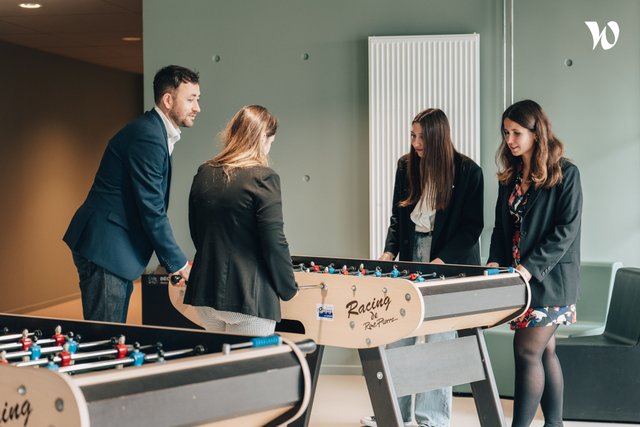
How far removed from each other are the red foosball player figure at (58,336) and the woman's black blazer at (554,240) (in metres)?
1.97

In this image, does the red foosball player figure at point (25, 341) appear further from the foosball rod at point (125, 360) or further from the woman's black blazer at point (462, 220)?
the woman's black blazer at point (462, 220)

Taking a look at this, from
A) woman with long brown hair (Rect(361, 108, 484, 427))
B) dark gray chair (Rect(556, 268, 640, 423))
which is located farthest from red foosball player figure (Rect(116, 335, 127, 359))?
dark gray chair (Rect(556, 268, 640, 423))

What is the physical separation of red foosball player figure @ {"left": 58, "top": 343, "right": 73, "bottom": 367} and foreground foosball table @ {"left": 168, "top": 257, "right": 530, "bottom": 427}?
49.8 inches

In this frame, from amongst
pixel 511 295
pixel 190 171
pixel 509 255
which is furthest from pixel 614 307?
pixel 190 171

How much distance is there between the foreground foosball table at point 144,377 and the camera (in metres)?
1.64

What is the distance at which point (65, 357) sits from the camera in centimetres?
204

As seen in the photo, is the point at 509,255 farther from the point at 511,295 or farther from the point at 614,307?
the point at 614,307

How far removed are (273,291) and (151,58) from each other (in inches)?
117

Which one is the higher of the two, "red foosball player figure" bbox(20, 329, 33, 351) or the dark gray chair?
"red foosball player figure" bbox(20, 329, 33, 351)

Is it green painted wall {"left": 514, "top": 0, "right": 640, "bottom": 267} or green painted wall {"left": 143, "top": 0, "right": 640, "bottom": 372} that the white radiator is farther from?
green painted wall {"left": 514, "top": 0, "right": 640, "bottom": 267}

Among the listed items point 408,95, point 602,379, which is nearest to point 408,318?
point 602,379

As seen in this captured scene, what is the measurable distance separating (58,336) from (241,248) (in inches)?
35.9

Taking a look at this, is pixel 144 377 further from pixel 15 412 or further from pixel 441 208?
pixel 441 208

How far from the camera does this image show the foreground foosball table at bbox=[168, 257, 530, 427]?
3061mm
